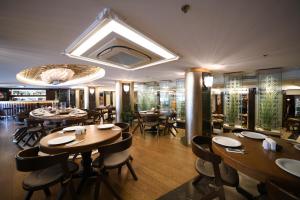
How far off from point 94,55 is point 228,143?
2.50 meters

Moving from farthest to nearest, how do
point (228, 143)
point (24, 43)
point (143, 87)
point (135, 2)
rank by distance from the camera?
point (143, 87) → point (24, 43) → point (228, 143) → point (135, 2)

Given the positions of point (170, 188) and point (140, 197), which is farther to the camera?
point (170, 188)

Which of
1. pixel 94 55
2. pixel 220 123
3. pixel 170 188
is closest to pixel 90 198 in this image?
pixel 170 188

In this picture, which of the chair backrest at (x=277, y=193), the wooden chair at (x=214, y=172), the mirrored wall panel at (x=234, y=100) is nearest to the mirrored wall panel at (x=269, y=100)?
the mirrored wall panel at (x=234, y=100)

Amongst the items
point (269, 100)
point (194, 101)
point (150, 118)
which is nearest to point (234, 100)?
point (269, 100)

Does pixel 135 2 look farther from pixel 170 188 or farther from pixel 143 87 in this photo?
pixel 143 87

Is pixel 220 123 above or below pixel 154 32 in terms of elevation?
below

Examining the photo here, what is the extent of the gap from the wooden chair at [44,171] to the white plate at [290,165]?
2.13m

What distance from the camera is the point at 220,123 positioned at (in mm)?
5445

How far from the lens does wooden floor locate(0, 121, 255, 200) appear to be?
1.96 metres

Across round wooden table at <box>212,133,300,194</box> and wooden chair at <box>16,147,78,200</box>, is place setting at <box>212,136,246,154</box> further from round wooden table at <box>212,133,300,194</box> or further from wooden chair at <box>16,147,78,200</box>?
wooden chair at <box>16,147,78,200</box>

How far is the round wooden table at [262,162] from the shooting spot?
1.08 meters

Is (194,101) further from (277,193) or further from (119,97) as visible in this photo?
(119,97)

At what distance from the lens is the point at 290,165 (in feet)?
4.14
